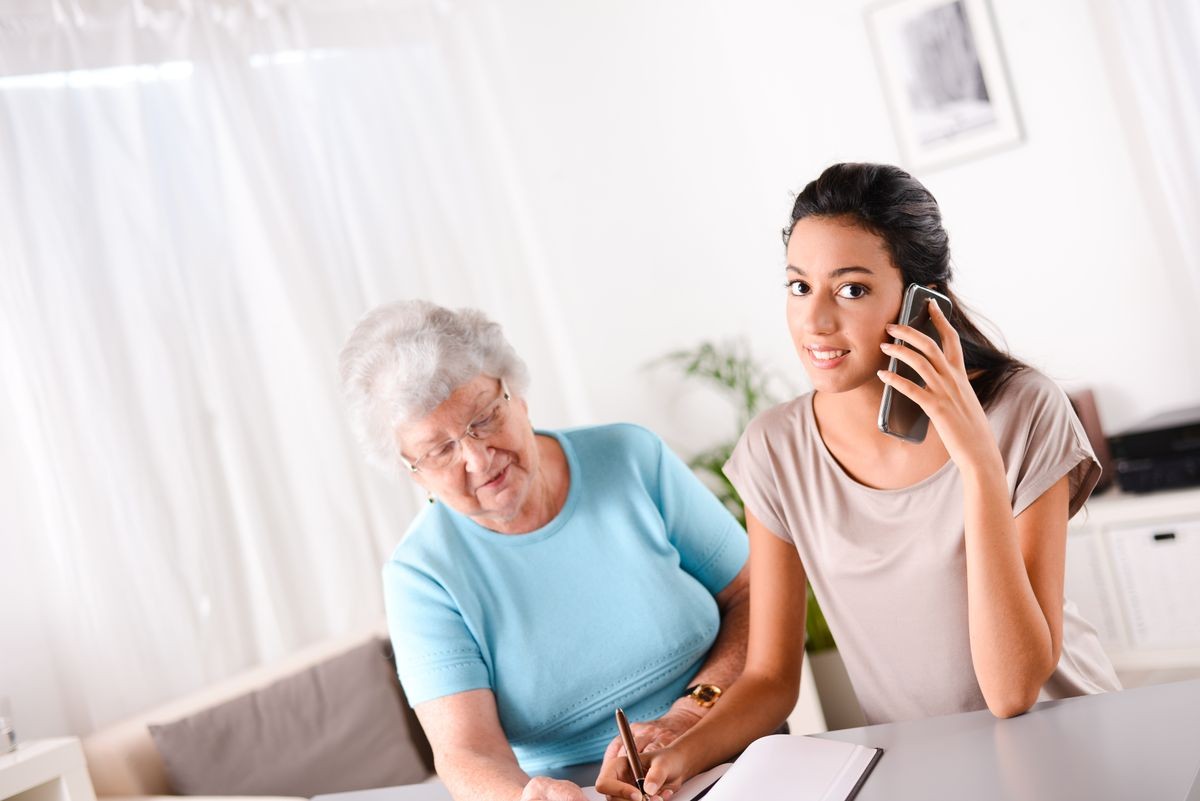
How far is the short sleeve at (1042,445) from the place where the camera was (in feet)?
4.45

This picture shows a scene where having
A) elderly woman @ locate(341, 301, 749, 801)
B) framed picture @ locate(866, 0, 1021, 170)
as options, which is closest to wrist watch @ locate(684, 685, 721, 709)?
elderly woman @ locate(341, 301, 749, 801)

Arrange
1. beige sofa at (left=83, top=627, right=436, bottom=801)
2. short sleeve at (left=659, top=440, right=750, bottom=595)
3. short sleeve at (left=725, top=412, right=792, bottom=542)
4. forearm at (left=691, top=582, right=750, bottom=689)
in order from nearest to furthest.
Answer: short sleeve at (left=725, top=412, right=792, bottom=542), forearm at (left=691, top=582, right=750, bottom=689), short sleeve at (left=659, top=440, right=750, bottom=595), beige sofa at (left=83, top=627, right=436, bottom=801)

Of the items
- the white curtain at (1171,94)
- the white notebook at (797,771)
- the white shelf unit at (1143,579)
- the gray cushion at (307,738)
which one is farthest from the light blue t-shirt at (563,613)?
the white curtain at (1171,94)

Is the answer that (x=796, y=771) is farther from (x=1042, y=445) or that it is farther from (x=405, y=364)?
(x=405, y=364)

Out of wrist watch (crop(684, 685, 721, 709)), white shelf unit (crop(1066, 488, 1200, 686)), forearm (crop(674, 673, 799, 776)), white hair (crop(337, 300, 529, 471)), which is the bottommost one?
Result: white shelf unit (crop(1066, 488, 1200, 686))

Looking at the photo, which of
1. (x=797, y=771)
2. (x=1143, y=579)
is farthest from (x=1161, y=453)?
(x=797, y=771)

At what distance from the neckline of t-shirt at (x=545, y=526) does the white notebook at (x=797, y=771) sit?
0.58 metres

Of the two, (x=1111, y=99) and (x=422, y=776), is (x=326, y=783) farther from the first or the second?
(x=1111, y=99)

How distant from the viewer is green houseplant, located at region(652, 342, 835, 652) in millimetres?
4090

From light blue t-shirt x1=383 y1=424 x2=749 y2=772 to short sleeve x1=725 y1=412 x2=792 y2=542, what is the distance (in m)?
0.23

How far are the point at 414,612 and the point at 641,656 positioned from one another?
36cm

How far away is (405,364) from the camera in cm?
165

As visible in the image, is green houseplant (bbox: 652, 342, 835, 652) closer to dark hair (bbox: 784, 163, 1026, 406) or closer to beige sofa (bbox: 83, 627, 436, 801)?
beige sofa (bbox: 83, 627, 436, 801)

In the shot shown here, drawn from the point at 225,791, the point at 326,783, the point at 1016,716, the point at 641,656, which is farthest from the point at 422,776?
the point at 1016,716
